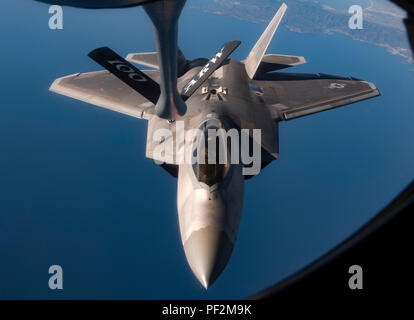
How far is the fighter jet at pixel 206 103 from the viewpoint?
13.8ft

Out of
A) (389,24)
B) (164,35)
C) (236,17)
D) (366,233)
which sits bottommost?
(366,233)

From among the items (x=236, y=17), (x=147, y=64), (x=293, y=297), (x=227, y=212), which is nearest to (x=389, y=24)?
(x=147, y=64)

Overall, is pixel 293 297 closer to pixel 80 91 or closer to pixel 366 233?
pixel 366 233

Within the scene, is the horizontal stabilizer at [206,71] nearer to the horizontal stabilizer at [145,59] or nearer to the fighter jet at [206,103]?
the fighter jet at [206,103]

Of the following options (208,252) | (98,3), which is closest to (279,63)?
(208,252)

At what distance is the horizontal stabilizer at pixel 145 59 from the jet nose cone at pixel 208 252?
30.8 ft

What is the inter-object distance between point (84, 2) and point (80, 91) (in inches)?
398

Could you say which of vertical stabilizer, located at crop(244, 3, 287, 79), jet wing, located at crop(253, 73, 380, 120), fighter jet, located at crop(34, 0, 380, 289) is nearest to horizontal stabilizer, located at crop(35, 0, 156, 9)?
fighter jet, located at crop(34, 0, 380, 289)

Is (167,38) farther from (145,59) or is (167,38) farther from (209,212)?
(145,59)

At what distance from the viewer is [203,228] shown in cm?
553

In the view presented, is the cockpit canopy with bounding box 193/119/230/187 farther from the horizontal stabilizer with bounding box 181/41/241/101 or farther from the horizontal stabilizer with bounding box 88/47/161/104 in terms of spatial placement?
the horizontal stabilizer with bounding box 88/47/161/104

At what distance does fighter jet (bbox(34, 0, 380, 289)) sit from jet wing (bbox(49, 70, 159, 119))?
4 cm

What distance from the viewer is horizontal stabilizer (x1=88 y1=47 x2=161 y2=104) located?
17.5ft

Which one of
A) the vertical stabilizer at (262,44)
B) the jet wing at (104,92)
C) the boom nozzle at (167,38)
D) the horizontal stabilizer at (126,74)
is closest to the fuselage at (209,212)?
the horizontal stabilizer at (126,74)
